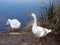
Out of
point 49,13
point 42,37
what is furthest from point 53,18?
point 42,37

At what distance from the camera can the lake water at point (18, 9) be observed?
8805mm

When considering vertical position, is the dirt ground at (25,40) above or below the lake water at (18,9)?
below

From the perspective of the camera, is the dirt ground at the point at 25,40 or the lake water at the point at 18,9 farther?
the lake water at the point at 18,9

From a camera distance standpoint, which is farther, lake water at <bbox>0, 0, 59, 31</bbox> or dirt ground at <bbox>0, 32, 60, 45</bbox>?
lake water at <bbox>0, 0, 59, 31</bbox>

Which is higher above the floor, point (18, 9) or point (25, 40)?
point (18, 9)

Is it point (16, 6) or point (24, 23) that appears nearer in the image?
point (24, 23)

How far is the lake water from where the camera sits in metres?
8.80

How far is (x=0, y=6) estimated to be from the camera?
9.83 m

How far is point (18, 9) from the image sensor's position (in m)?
9.79

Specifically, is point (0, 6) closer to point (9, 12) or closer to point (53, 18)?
point (9, 12)

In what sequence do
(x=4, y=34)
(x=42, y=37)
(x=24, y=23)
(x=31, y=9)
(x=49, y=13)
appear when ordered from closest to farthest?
(x=42, y=37), (x=4, y=34), (x=49, y=13), (x=24, y=23), (x=31, y=9)

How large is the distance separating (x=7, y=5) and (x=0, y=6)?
30 centimetres

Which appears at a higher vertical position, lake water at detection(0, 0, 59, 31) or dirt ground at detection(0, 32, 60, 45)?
lake water at detection(0, 0, 59, 31)

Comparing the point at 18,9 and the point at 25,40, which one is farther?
the point at 18,9
